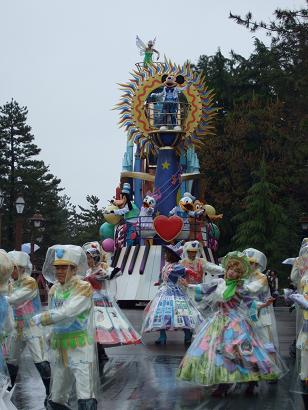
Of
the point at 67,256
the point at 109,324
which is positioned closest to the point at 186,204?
the point at 109,324

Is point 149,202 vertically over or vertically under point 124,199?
under

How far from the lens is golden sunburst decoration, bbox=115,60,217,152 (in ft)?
101

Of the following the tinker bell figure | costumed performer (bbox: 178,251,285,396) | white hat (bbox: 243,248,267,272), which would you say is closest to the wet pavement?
costumed performer (bbox: 178,251,285,396)

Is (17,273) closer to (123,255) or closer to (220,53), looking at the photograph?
(123,255)

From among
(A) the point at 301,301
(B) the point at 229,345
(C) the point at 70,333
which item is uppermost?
(A) the point at 301,301

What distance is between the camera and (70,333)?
8086 mm

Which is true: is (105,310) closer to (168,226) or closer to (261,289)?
(261,289)

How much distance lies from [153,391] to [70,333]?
3.13 meters

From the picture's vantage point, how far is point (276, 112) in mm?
47812

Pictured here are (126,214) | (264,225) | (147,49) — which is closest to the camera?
(126,214)

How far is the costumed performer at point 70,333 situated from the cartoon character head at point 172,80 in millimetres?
22302

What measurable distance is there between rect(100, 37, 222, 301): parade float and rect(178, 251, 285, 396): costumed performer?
1696 centimetres

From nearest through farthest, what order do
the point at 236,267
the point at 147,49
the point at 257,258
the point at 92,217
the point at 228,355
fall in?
the point at 228,355 < the point at 236,267 < the point at 257,258 < the point at 147,49 < the point at 92,217

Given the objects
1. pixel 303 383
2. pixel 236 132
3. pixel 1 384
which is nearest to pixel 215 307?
pixel 303 383
